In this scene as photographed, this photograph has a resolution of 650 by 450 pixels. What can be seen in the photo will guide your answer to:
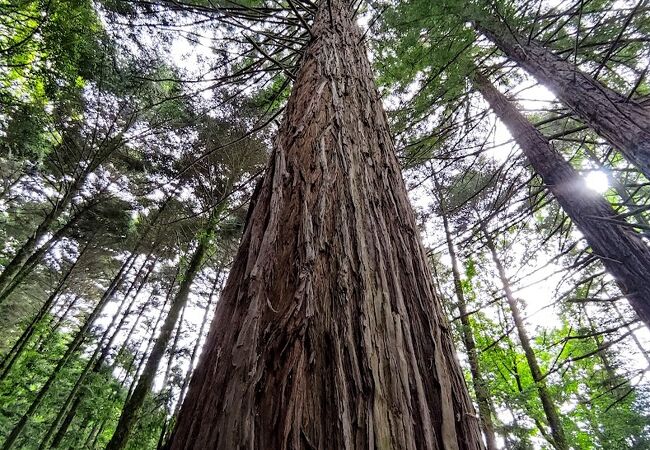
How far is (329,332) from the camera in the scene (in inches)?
26.6

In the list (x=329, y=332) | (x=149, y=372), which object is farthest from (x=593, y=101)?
(x=149, y=372)

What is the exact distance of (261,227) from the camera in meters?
0.97

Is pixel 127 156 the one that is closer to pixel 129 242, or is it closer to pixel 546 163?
pixel 129 242

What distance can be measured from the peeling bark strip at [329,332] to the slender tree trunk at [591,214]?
2349mm

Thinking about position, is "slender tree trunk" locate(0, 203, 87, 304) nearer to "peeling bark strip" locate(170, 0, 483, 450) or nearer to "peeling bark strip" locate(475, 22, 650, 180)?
"peeling bark strip" locate(170, 0, 483, 450)

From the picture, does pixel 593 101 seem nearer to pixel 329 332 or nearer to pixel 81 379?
pixel 329 332

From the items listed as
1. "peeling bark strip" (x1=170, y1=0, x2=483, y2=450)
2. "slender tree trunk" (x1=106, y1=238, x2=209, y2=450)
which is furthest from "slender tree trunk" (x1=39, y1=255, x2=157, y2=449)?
"peeling bark strip" (x1=170, y1=0, x2=483, y2=450)

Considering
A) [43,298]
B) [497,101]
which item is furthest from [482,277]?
[43,298]

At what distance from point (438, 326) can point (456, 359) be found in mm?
86

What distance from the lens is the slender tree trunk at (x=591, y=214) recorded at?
3.00 m

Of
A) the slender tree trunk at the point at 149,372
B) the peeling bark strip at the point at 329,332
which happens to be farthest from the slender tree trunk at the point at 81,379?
the peeling bark strip at the point at 329,332

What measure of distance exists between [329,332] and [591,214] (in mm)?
4370

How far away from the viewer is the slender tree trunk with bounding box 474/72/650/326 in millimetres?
2996

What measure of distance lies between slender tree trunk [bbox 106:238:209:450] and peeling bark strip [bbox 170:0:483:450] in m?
6.09
